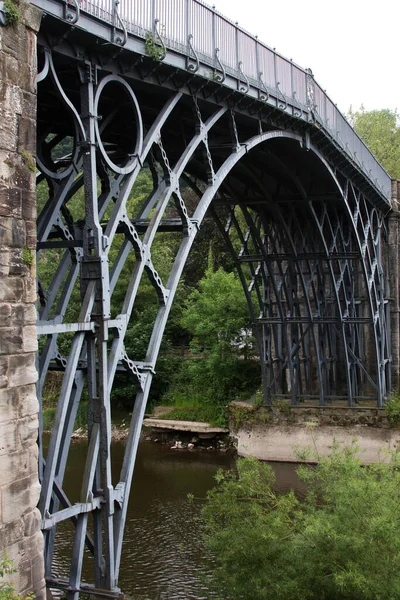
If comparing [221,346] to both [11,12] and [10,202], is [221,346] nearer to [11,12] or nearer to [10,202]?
[10,202]

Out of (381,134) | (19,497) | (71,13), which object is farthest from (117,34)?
(381,134)

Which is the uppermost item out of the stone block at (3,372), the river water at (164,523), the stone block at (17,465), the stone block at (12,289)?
the stone block at (12,289)

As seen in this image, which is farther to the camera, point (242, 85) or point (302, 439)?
point (302, 439)

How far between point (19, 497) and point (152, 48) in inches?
260

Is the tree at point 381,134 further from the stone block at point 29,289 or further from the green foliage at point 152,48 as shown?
the stone block at point 29,289

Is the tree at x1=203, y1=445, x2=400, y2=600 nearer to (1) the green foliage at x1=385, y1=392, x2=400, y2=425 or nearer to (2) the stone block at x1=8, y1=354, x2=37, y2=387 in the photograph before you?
(2) the stone block at x1=8, y1=354, x2=37, y2=387

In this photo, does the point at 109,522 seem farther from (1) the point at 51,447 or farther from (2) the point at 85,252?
(2) the point at 85,252

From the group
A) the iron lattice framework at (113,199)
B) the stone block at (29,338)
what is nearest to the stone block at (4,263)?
the stone block at (29,338)

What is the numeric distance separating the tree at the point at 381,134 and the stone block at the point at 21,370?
40.3 meters

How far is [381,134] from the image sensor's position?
4881cm

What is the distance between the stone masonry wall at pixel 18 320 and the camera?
664 cm

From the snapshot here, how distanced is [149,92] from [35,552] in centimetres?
746

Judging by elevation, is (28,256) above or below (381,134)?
below

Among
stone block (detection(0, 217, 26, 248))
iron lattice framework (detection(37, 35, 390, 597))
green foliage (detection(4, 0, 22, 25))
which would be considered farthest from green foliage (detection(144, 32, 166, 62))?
stone block (detection(0, 217, 26, 248))
